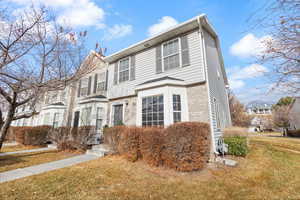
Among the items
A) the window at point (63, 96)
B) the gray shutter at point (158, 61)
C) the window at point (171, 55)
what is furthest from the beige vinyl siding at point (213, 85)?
the window at point (63, 96)

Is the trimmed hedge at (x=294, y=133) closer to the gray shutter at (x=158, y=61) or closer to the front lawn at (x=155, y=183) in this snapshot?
the front lawn at (x=155, y=183)

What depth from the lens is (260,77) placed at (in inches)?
134

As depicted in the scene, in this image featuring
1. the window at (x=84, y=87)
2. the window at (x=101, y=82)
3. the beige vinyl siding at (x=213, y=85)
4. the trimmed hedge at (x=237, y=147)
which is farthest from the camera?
the window at (x=84, y=87)

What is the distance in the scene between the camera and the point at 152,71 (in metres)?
8.46

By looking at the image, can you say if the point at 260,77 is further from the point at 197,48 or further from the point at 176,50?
the point at 176,50

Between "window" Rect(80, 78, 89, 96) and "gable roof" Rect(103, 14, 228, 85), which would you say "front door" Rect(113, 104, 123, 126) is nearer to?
"gable roof" Rect(103, 14, 228, 85)

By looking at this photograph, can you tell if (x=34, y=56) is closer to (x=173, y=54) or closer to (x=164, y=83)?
(x=164, y=83)

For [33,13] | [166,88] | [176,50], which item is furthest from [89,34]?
[166,88]

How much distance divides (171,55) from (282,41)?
555 cm

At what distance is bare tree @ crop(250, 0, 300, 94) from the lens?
7.88 ft

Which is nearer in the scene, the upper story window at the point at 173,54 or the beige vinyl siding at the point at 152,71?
the beige vinyl siding at the point at 152,71

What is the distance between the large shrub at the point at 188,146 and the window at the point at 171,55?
13.9ft

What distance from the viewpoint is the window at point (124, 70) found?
9.84 metres

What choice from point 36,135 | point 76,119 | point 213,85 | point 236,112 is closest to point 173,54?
point 213,85
